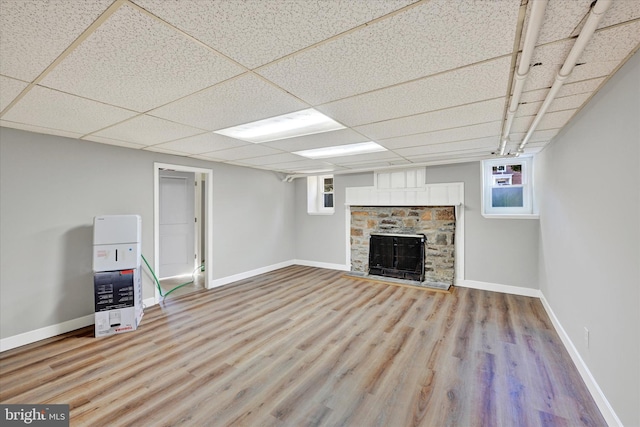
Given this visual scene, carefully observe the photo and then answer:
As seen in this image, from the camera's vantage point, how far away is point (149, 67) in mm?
1537

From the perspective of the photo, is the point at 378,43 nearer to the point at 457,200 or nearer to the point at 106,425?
the point at 106,425

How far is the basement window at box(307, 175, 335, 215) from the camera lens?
21.2ft

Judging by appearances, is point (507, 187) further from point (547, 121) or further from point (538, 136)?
point (547, 121)

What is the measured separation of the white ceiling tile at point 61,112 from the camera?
1962 mm

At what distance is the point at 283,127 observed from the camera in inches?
114

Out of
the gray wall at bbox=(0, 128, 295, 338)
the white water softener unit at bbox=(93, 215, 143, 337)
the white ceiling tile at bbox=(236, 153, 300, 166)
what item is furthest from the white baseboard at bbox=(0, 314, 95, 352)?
the white ceiling tile at bbox=(236, 153, 300, 166)

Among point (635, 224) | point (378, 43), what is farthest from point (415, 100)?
point (635, 224)

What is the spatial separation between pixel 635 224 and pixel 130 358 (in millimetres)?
3895

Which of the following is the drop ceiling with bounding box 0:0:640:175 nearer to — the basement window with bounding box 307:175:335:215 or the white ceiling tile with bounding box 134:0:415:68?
the white ceiling tile with bounding box 134:0:415:68

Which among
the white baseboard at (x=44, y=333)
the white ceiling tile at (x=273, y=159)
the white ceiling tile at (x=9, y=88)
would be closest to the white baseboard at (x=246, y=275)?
the white baseboard at (x=44, y=333)

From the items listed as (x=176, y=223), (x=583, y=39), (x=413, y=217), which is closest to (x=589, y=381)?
(x=583, y=39)

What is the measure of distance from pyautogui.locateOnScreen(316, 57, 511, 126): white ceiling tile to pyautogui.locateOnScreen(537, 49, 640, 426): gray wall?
65 centimetres

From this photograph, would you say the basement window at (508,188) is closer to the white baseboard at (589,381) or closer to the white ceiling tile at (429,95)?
the white baseboard at (589,381)

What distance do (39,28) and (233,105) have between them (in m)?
1.07
